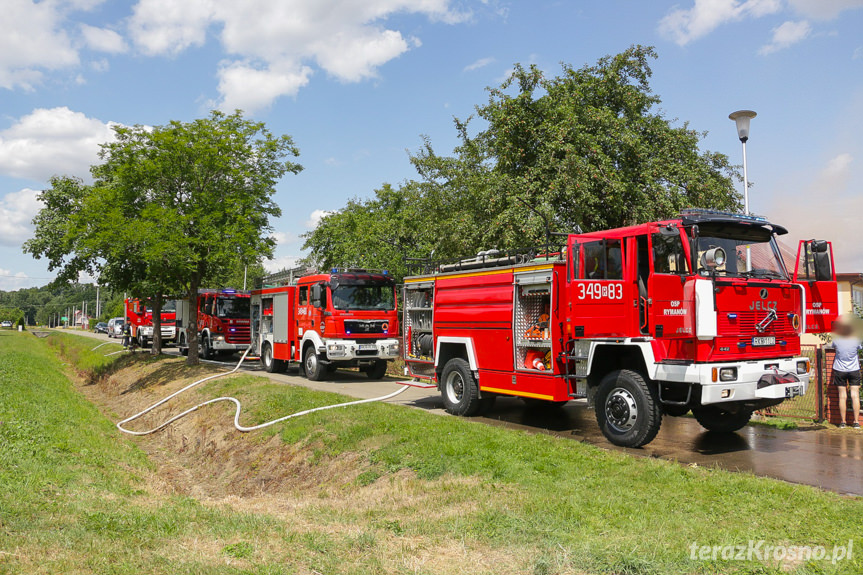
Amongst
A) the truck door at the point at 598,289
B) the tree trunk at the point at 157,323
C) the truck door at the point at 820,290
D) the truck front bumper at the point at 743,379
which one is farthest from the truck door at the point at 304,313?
the truck door at the point at 820,290

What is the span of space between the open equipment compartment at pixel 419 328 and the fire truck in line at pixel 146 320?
2592 centimetres

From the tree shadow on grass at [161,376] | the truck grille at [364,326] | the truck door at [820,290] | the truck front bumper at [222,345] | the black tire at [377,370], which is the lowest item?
the tree shadow on grass at [161,376]

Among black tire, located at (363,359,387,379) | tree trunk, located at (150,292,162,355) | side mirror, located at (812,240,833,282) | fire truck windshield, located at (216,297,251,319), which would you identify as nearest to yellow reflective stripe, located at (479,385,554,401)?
side mirror, located at (812,240,833,282)

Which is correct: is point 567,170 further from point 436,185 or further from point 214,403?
point 214,403

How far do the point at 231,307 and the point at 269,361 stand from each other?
6.57m

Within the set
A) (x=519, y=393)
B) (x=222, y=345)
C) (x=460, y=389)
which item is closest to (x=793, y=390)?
(x=519, y=393)

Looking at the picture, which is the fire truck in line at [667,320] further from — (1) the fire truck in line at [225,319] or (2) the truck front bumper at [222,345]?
(2) the truck front bumper at [222,345]

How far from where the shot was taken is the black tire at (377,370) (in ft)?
65.5

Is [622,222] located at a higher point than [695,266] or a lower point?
higher

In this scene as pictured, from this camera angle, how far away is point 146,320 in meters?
37.5

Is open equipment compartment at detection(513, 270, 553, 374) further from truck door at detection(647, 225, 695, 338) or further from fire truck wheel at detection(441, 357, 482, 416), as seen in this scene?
truck door at detection(647, 225, 695, 338)

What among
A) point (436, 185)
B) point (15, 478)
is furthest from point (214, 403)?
point (436, 185)

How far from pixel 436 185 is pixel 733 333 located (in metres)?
18.4

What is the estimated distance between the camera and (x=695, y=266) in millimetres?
8055
